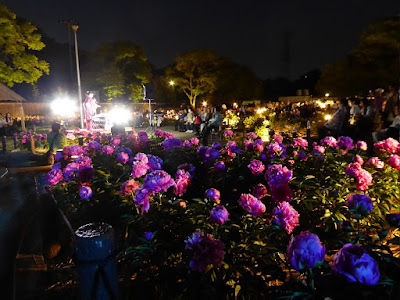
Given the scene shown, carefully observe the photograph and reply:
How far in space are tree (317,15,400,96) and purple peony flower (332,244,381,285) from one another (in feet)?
80.2

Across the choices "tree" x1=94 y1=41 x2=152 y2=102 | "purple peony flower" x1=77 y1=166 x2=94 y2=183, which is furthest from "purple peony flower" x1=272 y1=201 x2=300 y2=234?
"tree" x1=94 y1=41 x2=152 y2=102

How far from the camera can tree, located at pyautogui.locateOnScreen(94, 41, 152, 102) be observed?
31.9 meters

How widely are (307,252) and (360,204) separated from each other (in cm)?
64

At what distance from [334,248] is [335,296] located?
1.91 metres

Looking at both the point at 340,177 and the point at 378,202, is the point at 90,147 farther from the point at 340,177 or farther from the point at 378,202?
the point at 378,202

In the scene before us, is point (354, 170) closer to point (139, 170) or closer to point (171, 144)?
point (139, 170)

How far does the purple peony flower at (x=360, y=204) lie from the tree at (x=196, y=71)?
1472 inches

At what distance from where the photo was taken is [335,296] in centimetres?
116

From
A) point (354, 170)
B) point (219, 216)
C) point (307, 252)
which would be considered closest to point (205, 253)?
point (219, 216)

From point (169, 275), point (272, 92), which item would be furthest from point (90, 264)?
point (272, 92)

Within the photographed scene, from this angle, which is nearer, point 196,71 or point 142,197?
point 142,197

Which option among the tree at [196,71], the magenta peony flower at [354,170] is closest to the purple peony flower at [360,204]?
the magenta peony flower at [354,170]

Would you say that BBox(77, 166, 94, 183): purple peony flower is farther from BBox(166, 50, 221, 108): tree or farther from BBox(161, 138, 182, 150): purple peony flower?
BBox(166, 50, 221, 108): tree

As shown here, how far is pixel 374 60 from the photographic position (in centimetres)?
2595
